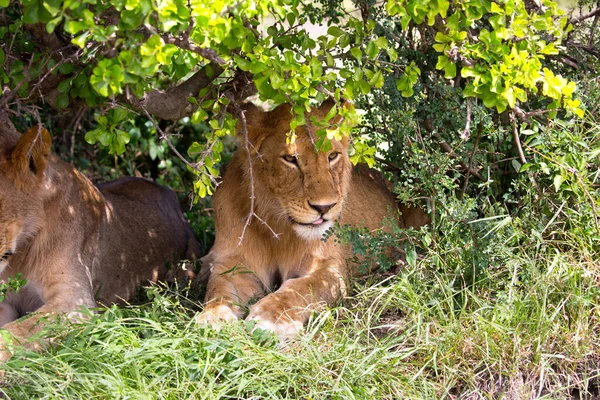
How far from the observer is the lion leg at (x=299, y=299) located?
3.89 meters

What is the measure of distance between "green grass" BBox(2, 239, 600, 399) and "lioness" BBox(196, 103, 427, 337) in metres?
0.25

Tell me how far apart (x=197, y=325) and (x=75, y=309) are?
0.65m

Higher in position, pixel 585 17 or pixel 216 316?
pixel 585 17

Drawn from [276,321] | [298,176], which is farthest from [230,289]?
[298,176]

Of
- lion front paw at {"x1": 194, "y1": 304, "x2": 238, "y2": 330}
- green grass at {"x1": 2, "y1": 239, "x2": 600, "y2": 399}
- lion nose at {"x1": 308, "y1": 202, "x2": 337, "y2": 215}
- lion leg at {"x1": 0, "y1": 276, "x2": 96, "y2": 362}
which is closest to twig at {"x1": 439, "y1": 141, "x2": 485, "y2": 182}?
green grass at {"x1": 2, "y1": 239, "x2": 600, "y2": 399}

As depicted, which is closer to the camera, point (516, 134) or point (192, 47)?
point (192, 47)

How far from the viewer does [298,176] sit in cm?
415

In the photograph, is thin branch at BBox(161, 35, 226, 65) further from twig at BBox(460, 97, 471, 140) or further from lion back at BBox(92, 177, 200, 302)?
lion back at BBox(92, 177, 200, 302)

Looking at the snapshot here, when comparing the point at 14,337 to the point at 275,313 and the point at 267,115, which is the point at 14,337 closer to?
the point at 275,313

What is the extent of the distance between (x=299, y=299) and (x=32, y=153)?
4.67ft

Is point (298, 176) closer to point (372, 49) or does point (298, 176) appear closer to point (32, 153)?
point (372, 49)

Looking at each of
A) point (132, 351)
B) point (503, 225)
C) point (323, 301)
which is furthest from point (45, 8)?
point (503, 225)

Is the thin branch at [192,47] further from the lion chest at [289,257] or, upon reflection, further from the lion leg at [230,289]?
the lion chest at [289,257]

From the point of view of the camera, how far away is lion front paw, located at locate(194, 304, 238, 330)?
383 cm
